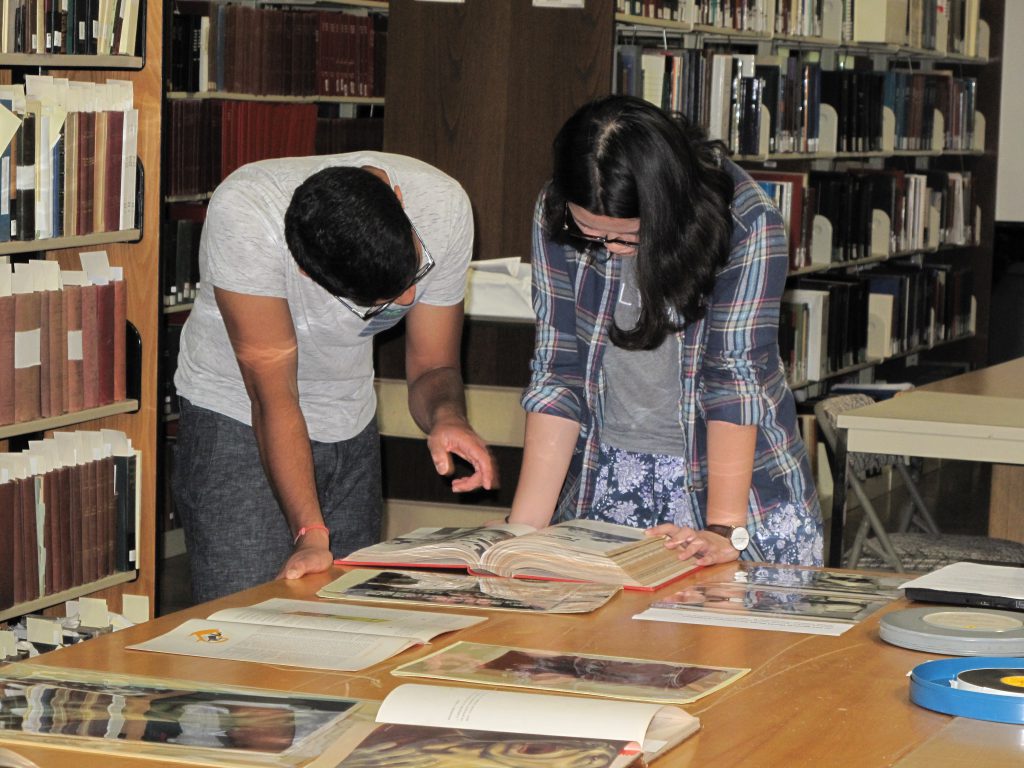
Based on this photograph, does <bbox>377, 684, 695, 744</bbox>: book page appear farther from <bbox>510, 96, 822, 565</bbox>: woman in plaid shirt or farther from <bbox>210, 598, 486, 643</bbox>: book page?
<bbox>510, 96, 822, 565</bbox>: woman in plaid shirt

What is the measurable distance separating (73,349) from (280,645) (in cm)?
200

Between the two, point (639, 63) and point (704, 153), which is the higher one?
point (639, 63)

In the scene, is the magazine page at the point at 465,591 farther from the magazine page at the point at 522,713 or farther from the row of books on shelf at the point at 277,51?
the row of books on shelf at the point at 277,51

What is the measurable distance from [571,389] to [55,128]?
162cm

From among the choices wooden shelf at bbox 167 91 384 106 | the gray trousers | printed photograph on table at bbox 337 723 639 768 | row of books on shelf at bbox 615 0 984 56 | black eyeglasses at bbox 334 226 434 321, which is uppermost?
row of books on shelf at bbox 615 0 984 56

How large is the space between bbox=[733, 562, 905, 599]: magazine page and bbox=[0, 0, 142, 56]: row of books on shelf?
6.89 ft

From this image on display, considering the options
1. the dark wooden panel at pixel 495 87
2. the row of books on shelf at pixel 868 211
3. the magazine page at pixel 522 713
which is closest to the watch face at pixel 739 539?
the magazine page at pixel 522 713

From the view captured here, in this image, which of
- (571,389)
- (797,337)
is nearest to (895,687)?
(571,389)

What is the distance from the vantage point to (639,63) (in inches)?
200

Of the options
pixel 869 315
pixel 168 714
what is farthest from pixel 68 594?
pixel 869 315

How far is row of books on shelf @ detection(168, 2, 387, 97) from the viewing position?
5023 mm

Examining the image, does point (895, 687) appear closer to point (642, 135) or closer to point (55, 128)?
point (642, 135)

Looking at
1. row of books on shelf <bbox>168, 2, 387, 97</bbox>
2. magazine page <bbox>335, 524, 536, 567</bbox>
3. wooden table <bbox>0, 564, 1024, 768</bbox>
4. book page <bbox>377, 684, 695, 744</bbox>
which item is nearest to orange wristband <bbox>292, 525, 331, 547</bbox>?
magazine page <bbox>335, 524, 536, 567</bbox>

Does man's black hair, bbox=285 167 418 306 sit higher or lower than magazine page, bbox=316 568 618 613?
higher
